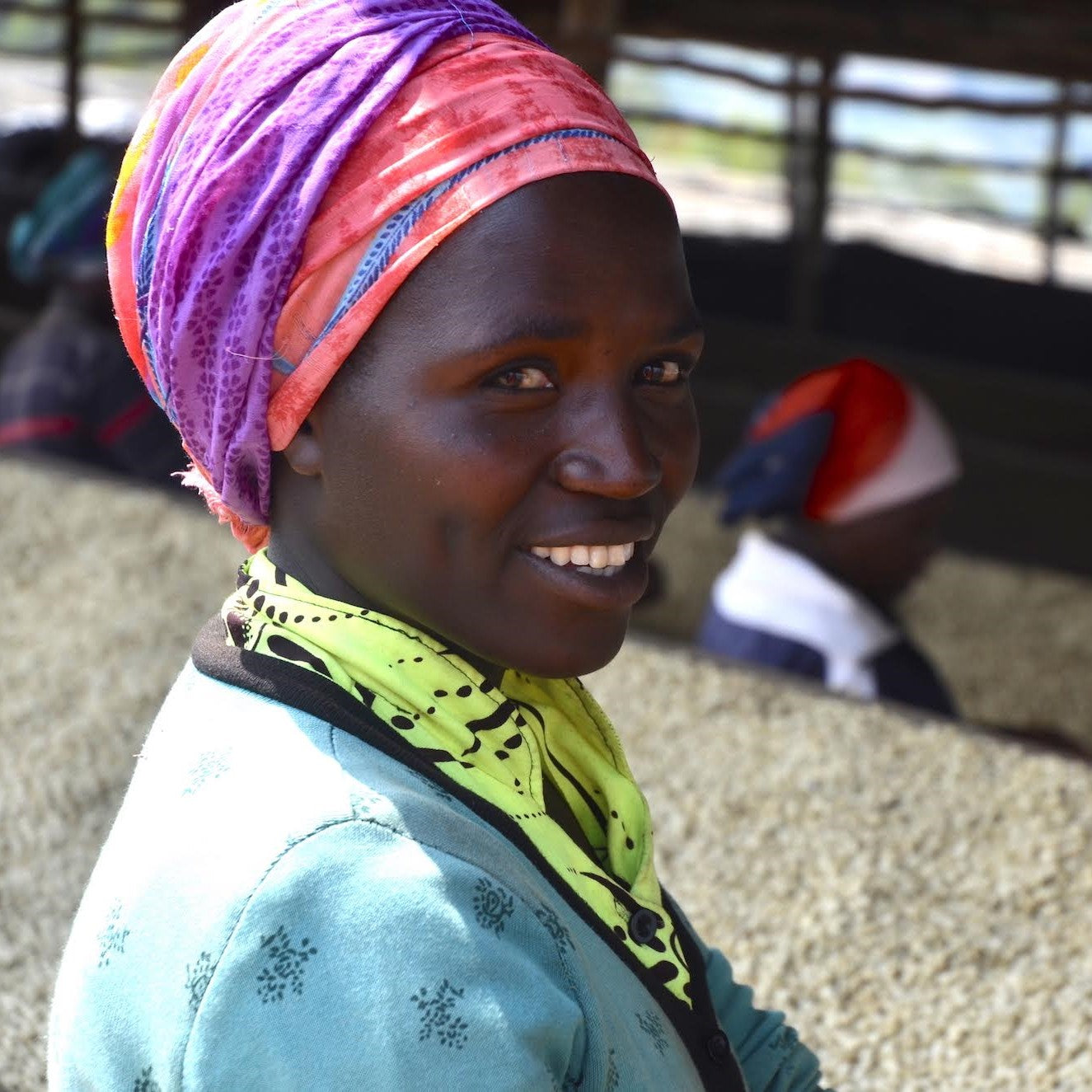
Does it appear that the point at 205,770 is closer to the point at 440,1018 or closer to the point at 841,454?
the point at 440,1018

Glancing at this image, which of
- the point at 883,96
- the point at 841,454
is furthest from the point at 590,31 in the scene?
the point at 841,454

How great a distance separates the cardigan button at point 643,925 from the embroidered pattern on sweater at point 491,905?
158mm

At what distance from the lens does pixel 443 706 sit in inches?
39.3

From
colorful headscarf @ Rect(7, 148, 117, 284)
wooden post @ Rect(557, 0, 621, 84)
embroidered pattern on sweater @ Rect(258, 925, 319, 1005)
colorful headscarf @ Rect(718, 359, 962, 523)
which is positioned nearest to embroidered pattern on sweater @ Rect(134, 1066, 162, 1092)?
embroidered pattern on sweater @ Rect(258, 925, 319, 1005)

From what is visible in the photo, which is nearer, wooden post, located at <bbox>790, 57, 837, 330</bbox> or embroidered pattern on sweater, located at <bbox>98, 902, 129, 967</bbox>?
embroidered pattern on sweater, located at <bbox>98, 902, 129, 967</bbox>

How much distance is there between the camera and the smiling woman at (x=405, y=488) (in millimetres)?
875

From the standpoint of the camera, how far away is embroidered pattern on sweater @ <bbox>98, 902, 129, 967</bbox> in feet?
2.89

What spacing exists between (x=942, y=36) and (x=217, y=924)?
5.63 meters

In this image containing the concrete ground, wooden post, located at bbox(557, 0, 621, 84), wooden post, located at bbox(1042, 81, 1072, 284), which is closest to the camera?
the concrete ground

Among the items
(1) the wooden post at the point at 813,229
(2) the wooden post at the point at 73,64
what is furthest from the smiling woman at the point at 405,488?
(2) the wooden post at the point at 73,64

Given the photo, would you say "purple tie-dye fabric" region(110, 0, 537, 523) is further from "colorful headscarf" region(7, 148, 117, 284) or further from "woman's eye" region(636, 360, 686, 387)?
"colorful headscarf" region(7, 148, 117, 284)

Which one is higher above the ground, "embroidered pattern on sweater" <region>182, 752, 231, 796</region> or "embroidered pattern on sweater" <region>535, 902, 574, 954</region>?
"embroidered pattern on sweater" <region>182, 752, 231, 796</region>

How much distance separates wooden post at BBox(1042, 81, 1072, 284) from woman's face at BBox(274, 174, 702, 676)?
602 centimetres

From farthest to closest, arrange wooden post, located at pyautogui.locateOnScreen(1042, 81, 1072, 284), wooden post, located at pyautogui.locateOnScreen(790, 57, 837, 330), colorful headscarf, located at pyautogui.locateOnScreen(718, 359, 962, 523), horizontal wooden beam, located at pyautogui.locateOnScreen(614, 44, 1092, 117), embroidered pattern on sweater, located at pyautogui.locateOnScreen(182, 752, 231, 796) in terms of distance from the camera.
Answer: wooden post, located at pyautogui.locateOnScreen(790, 57, 837, 330)
wooden post, located at pyautogui.locateOnScreen(1042, 81, 1072, 284)
horizontal wooden beam, located at pyautogui.locateOnScreen(614, 44, 1092, 117)
colorful headscarf, located at pyautogui.locateOnScreen(718, 359, 962, 523)
embroidered pattern on sweater, located at pyautogui.locateOnScreen(182, 752, 231, 796)
